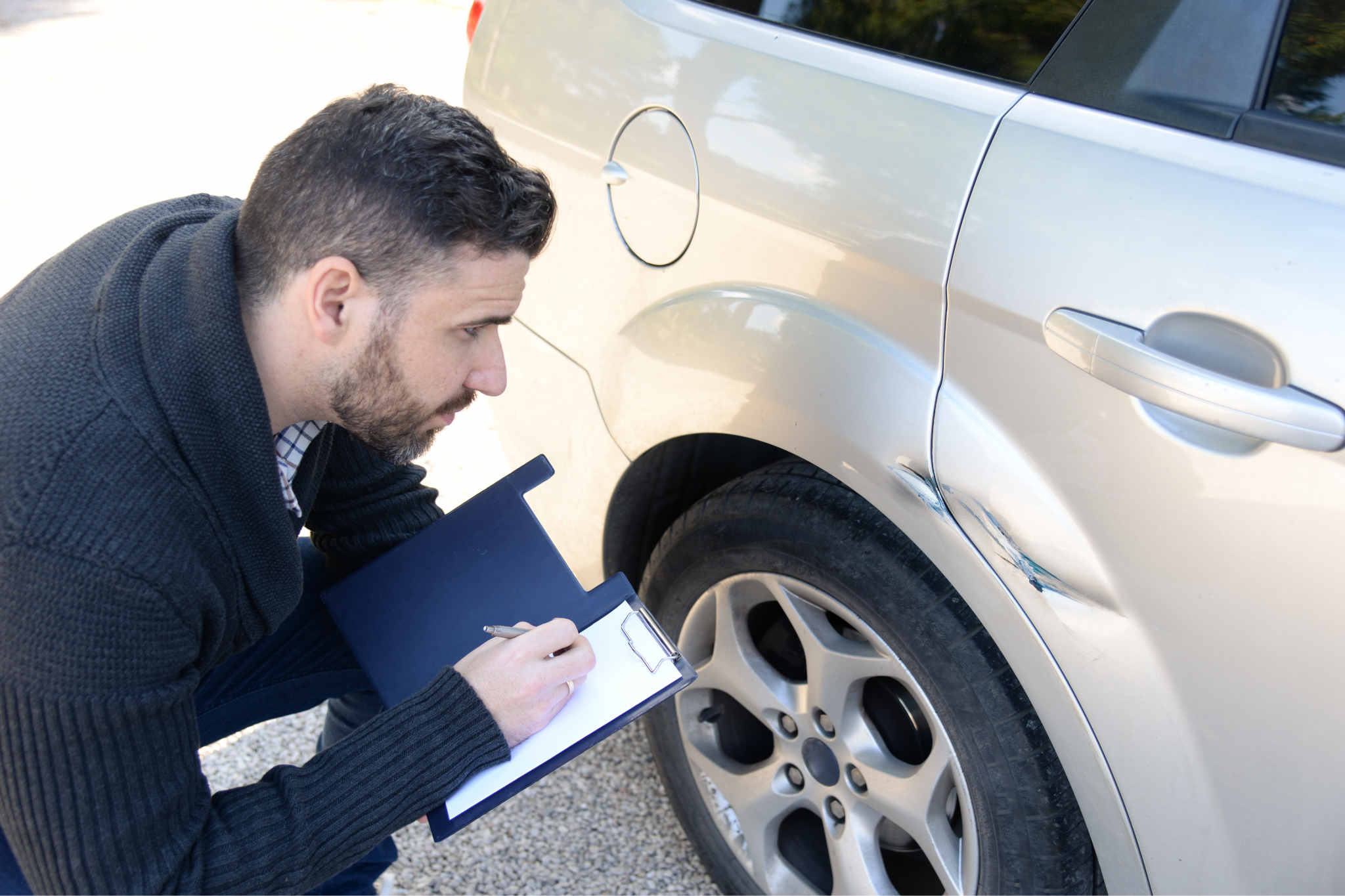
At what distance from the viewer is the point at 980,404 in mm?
1164

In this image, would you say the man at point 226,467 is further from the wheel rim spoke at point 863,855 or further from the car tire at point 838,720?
the wheel rim spoke at point 863,855

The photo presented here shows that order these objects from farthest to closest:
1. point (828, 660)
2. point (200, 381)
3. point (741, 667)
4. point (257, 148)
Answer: point (257, 148)
point (741, 667)
point (828, 660)
point (200, 381)

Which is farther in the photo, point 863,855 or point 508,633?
point 863,855

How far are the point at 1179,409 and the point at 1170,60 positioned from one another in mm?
411

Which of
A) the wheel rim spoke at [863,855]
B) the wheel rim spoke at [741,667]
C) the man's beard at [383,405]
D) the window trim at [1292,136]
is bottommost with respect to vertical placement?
the wheel rim spoke at [863,855]

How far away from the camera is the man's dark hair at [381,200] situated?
3.84 feet

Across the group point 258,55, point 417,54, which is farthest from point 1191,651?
point 258,55

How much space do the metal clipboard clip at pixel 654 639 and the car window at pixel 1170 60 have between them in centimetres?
85

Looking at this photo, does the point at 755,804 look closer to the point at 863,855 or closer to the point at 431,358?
the point at 863,855

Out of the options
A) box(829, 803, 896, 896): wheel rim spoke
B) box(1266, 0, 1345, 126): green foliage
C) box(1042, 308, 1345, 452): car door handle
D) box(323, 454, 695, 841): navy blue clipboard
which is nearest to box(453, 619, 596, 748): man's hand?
box(323, 454, 695, 841): navy blue clipboard

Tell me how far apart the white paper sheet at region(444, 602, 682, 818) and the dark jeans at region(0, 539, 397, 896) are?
429 millimetres

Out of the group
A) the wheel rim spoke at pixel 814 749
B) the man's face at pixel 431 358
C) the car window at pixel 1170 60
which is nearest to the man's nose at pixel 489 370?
the man's face at pixel 431 358

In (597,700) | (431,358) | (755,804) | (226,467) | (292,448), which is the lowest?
(755,804)

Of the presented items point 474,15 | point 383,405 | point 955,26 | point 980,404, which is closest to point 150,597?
point 383,405
